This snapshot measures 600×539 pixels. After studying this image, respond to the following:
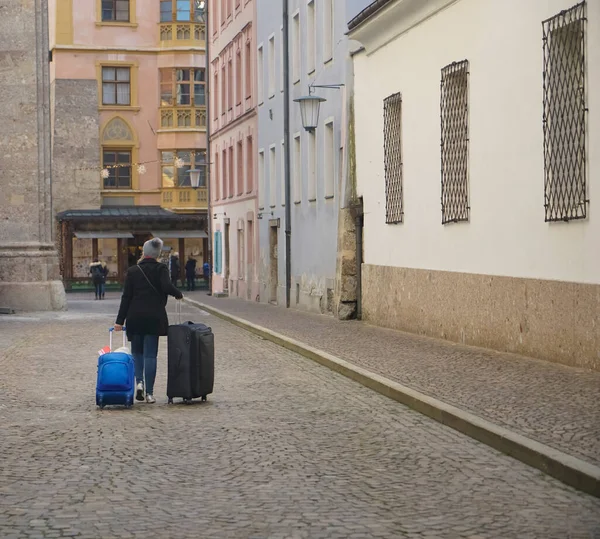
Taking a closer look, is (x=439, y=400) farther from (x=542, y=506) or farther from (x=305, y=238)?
(x=305, y=238)

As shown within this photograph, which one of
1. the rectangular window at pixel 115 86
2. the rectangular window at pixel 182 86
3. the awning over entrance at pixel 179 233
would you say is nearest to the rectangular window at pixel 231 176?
the awning over entrance at pixel 179 233

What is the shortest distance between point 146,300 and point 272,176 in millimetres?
30244

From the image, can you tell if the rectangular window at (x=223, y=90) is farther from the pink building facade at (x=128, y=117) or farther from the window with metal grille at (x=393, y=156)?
the window with metal grille at (x=393, y=156)

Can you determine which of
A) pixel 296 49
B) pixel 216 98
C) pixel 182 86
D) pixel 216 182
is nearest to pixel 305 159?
pixel 296 49

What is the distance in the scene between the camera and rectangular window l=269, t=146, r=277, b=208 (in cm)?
4347

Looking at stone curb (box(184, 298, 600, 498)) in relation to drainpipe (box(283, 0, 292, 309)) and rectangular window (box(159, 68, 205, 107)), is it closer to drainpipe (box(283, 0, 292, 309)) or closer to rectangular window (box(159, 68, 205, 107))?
drainpipe (box(283, 0, 292, 309))

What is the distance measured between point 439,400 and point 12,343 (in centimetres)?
1264

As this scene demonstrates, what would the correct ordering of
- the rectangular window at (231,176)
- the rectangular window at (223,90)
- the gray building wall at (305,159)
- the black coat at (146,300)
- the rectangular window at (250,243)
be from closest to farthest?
the black coat at (146,300)
the gray building wall at (305,159)
the rectangular window at (250,243)
the rectangular window at (231,176)
the rectangular window at (223,90)

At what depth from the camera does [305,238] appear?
37.6 metres

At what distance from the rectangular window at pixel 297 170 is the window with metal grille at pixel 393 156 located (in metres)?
12.8

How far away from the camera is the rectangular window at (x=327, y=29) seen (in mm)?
34281

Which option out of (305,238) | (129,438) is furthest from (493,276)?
(305,238)

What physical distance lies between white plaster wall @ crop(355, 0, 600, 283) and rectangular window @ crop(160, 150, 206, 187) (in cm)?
4432

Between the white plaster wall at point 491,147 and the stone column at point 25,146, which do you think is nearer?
the white plaster wall at point 491,147
